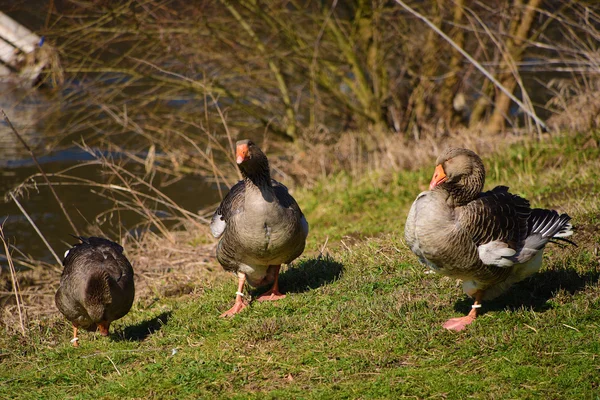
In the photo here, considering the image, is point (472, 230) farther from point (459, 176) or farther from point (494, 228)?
point (459, 176)

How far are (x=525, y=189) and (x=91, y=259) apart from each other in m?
5.54

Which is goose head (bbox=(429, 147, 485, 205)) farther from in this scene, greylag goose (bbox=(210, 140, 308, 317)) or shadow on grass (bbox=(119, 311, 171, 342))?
shadow on grass (bbox=(119, 311, 171, 342))

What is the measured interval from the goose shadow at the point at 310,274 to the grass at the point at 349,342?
20 mm

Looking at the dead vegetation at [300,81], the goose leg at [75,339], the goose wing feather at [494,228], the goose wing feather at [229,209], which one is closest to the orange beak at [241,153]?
the goose wing feather at [229,209]

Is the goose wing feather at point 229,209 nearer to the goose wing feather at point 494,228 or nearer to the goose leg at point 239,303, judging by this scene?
the goose leg at point 239,303

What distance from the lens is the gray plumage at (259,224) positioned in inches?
220

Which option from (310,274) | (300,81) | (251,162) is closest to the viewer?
(251,162)

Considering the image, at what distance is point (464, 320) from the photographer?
4961 millimetres

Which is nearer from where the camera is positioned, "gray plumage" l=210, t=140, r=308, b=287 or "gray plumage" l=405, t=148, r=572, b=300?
"gray plumage" l=405, t=148, r=572, b=300

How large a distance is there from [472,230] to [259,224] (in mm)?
1819

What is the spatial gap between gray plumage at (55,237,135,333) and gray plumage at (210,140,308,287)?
1.02 m

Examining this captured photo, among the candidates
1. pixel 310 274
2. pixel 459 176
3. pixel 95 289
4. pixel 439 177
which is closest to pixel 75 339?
pixel 95 289

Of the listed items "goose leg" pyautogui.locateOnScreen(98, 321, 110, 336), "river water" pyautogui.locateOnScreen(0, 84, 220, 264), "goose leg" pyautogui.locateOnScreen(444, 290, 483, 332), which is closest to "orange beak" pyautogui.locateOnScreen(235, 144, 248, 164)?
"goose leg" pyautogui.locateOnScreen(98, 321, 110, 336)

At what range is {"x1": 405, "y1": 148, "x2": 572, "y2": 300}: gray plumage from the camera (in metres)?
4.69
